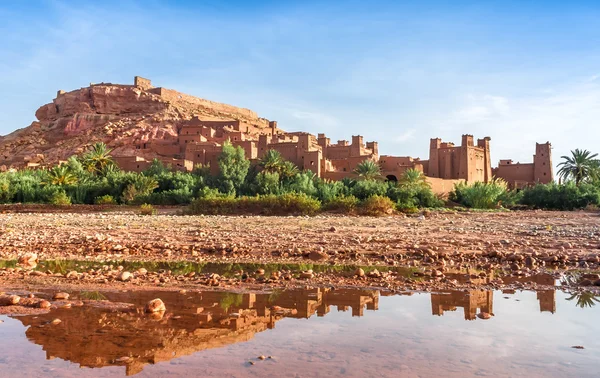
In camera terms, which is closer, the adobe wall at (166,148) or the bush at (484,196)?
the bush at (484,196)

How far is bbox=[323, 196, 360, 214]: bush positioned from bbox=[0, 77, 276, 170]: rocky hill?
1290 inches

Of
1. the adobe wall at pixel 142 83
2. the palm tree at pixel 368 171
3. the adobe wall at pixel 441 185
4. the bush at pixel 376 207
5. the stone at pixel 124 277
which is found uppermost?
the adobe wall at pixel 142 83

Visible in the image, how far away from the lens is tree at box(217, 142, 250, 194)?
3583 cm

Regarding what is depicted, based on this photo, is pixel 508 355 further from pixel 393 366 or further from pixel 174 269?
pixel 174 269

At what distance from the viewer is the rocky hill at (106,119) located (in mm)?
56469

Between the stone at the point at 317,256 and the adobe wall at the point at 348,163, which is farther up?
the adobe wall at the point at 348,163

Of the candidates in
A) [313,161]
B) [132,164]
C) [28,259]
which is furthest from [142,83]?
[28,259]

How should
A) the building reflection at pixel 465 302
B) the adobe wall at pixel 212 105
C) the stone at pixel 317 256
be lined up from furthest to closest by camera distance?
the adobe wall at pixel 212 105 → the stone at pixel 317 256 → the building reflection at pixel 465 302

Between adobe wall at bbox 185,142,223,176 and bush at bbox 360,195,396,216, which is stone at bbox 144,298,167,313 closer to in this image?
bush at bbox 360,195,396,216

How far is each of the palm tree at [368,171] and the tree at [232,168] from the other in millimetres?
8184

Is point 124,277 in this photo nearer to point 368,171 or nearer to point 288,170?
point 288,170

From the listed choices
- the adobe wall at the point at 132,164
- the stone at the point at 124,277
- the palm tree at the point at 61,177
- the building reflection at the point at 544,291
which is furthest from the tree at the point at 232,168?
the building reflection at the point at 544,291

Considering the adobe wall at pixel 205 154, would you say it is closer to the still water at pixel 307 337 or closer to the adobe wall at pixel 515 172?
the adobe wall at pixel 515 172

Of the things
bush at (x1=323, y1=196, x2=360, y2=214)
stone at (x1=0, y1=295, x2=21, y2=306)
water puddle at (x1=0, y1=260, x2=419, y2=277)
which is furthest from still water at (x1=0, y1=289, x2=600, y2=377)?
bush at (x1=323, y1=196, x2=360, y2=214)
